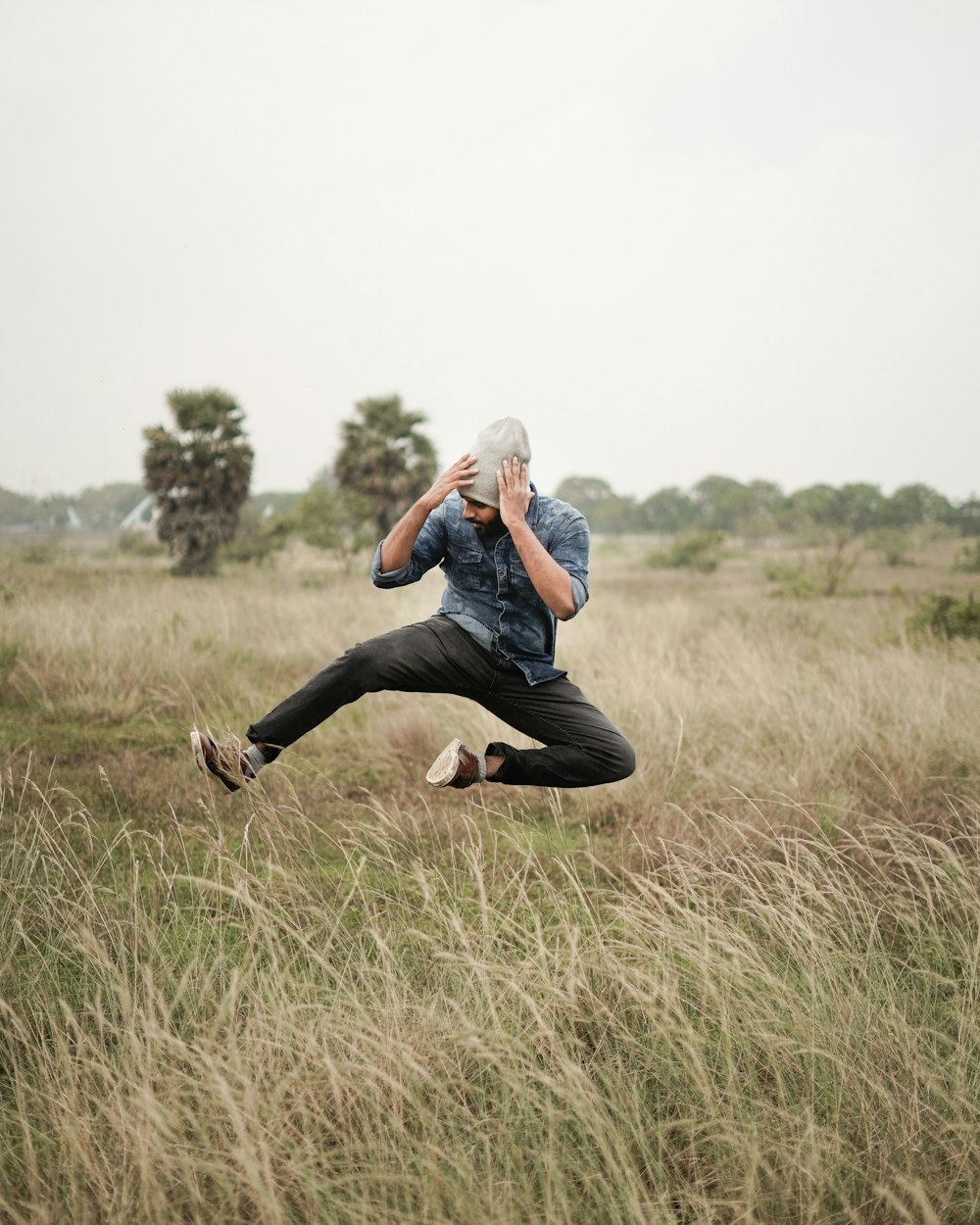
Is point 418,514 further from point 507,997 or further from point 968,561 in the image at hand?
point 968,561

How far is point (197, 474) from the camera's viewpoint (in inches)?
951

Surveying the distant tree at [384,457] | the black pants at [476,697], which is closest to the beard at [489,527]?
the black pants at [476,697]

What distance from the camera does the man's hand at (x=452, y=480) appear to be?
3.40 metres

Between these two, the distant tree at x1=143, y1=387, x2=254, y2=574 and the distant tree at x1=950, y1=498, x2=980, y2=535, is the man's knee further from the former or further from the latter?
the distant tree at x1=950, y1=498, x2=980, y2=535

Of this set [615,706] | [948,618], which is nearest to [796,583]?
[948,618]

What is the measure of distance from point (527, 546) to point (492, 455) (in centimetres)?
44

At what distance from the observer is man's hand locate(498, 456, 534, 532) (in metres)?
3.40

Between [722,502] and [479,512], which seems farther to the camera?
[722,502]

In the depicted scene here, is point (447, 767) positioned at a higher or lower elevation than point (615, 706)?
higher

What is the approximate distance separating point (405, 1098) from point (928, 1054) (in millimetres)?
1648

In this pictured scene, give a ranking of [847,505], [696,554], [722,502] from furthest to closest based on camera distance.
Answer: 1. [722,502]
2. [847,505]
3. [696,554]

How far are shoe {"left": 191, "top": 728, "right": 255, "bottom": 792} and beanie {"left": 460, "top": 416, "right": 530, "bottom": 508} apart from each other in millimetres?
1531

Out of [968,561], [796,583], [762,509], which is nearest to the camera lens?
[796,583]

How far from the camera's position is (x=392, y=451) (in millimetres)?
28156
